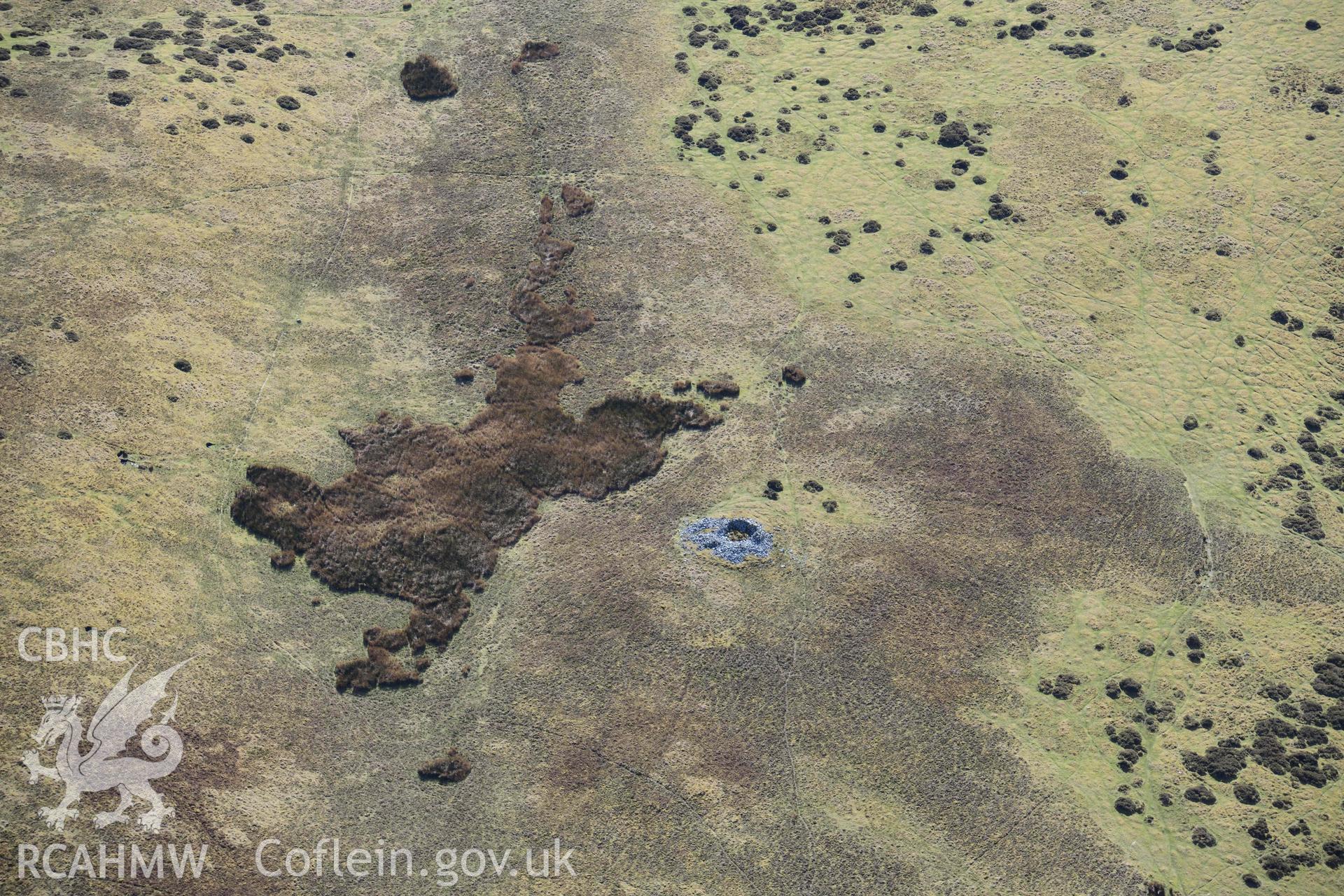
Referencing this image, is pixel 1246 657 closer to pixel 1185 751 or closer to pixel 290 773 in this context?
pixel 1185 751

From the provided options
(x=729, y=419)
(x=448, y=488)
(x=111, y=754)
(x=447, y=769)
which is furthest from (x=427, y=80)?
(x=111, y=754)

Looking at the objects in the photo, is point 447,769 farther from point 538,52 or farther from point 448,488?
point 538,52

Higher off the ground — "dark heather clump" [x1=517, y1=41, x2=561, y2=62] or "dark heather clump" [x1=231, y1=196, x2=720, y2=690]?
"dark heather clump" [x1=517, y1=41, x2=561, y2=62]

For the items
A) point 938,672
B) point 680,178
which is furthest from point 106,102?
point 938,672

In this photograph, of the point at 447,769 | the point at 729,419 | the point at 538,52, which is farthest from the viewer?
the point at 538,52

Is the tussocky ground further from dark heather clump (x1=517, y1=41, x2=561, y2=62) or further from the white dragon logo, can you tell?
dark heather clump (x1=517, y1=41, x2=561, y2=62)

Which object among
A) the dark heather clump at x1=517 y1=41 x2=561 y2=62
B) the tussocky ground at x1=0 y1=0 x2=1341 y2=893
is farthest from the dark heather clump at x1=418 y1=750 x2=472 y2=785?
the dark heather clump at x1=517 y1=41 x2=561 y2=62

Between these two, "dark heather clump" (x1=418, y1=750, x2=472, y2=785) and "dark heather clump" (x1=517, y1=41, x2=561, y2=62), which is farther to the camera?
"dark heather clump" (x1=517, y1=41, x2=561, y2=62)
